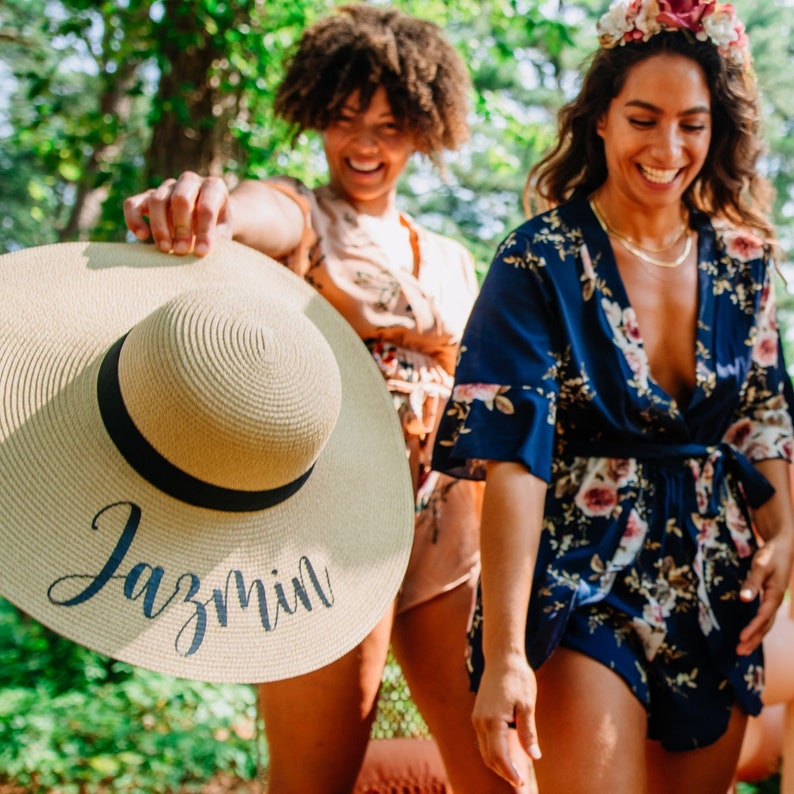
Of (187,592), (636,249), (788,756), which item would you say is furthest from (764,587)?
(187,592)

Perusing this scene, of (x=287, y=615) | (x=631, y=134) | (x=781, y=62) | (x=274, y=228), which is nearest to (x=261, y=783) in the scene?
(x=287, y=615)

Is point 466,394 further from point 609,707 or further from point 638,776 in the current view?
point 638,776

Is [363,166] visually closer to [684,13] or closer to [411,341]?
[411,341]

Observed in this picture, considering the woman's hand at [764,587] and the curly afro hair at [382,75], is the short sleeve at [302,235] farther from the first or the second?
the woman's hand at [764,587]

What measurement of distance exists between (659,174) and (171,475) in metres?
1.21

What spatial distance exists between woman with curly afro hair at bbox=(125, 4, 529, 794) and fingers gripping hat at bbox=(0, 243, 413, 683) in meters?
0.22

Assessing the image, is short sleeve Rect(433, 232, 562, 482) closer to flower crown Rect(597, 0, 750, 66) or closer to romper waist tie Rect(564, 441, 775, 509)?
romper waist tie Rect(564, 441, 775, 509)

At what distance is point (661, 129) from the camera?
223 cm

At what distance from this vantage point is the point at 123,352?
1771mm

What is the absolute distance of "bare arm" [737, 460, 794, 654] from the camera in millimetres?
2098

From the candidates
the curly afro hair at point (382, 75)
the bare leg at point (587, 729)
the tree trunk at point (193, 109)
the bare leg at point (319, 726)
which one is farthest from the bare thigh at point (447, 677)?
the tree trunk at point (193, 109)

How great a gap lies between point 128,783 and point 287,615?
2899 millimetres

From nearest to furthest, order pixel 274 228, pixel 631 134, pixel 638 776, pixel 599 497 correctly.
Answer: pixel 638 776, pixel 599 497, pixel 631 134, pixel 274 228

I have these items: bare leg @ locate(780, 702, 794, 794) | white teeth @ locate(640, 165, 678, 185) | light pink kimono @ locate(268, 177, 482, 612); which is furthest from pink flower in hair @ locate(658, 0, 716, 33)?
bare leg @ locate(780, 702, 794, 794)
